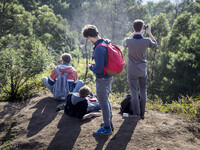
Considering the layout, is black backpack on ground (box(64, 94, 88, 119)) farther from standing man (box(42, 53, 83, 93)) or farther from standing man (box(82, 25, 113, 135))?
standing man (box(42, 53, 83, 93))

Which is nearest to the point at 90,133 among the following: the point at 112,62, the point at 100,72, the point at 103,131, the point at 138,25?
the point at 103,131

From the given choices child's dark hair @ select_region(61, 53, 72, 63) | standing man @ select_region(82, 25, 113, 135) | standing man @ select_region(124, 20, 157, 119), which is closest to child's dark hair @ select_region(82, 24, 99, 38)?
standing man @ select_region(82, 25, 113, 135)

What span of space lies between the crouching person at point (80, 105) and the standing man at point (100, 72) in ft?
2.14

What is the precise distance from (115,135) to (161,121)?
1.14 m

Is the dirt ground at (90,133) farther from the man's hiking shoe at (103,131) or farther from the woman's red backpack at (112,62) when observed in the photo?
the woman's red backpack at (112,62)

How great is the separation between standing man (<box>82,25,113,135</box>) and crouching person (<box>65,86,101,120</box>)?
653 millimetres

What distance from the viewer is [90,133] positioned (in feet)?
10.7

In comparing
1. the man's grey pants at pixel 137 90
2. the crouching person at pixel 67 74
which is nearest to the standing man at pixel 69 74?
the crouching person at pixel 67 74

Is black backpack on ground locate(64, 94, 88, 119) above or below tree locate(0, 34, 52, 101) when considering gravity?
below

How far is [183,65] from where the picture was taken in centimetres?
1062

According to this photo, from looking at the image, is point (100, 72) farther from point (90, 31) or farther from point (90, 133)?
point (90, 133)

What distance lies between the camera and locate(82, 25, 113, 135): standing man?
2695 mm

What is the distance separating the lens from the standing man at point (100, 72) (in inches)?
106

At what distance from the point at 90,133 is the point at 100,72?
3.77ft
